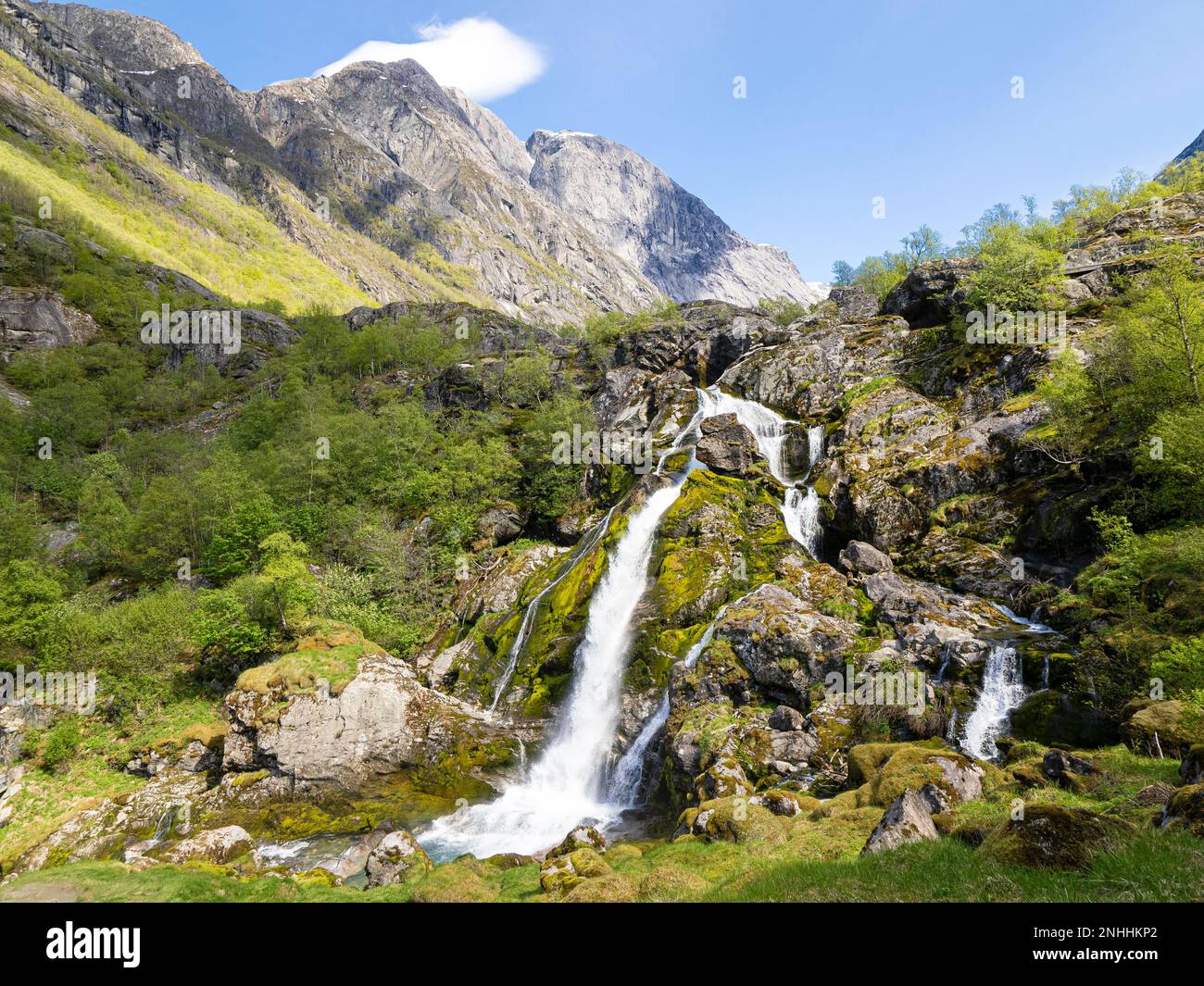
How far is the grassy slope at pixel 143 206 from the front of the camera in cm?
12144

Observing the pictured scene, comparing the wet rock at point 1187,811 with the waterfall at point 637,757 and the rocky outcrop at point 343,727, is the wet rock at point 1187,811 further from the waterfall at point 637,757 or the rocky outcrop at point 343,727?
the rocky outcrop at point 343,727

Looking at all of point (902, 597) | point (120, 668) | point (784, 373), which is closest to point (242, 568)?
point (120, 668)

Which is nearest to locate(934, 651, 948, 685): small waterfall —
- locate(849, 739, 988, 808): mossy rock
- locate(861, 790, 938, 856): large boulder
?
locate(849, 739, 988, 808): mossy rock

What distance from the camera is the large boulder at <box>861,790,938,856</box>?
35.3ft

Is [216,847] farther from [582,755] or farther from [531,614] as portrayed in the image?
[531,614]

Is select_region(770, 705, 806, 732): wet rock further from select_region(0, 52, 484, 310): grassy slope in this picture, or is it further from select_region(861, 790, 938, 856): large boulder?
select_region(0, 52, 484, 310): grassy slope

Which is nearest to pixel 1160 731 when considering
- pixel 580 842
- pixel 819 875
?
pixel 819 875

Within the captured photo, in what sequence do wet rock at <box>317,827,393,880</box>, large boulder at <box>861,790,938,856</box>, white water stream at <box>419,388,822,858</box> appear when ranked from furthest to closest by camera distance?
white water stream at <box>419,388,822,858</box>, wet rock at <box>317,827,393,880</box>, large boulder at <box>861,790,938,856</box>

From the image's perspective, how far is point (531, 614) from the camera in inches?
1307

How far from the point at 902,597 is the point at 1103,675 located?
850cm

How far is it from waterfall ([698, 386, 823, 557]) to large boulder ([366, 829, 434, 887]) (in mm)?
25807

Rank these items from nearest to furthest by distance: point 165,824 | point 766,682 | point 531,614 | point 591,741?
point 165,824 < point 766,682 < point 591,741 < point 531,614

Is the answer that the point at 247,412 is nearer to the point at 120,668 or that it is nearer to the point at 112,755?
the point at 120,668

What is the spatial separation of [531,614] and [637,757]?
11639mm
